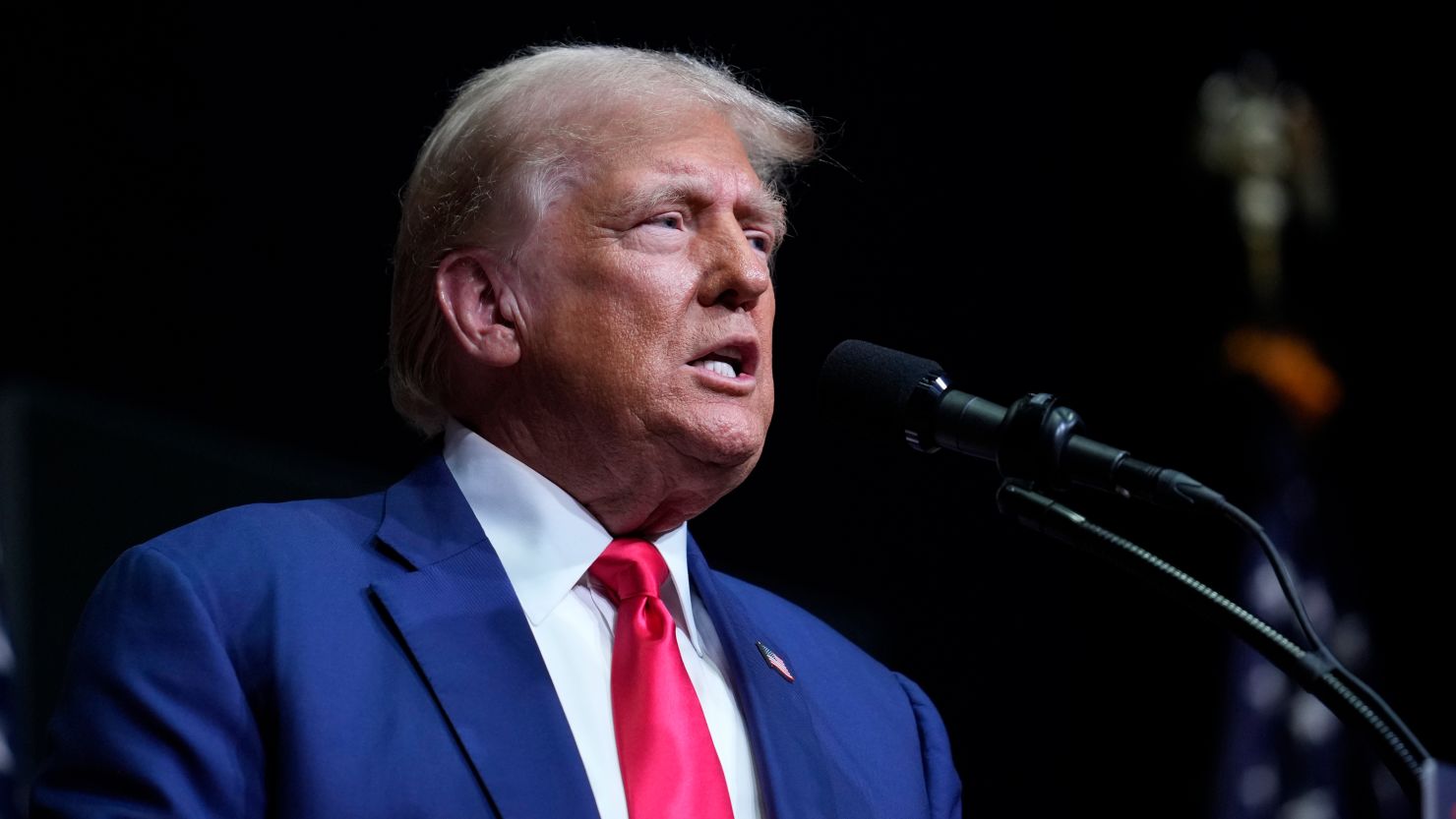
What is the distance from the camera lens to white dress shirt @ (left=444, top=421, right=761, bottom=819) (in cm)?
154

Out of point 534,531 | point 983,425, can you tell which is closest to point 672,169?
point 534,531

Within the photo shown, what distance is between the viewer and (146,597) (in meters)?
1.40

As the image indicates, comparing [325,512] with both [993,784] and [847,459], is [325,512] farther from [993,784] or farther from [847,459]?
[993,784]

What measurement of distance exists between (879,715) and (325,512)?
0.75m

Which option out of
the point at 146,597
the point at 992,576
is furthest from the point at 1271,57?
the point at 146,597

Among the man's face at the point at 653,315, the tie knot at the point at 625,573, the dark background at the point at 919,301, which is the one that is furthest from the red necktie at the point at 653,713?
the dark background at the point at 919,301

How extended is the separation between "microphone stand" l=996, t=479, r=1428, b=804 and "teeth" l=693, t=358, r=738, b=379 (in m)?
0.41

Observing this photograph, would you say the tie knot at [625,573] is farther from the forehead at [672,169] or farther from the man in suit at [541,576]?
the forehead at [672,169]

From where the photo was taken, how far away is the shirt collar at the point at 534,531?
1621 millimetres

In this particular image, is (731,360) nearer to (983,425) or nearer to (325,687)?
(983,425)

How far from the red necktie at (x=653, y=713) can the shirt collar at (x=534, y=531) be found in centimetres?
4

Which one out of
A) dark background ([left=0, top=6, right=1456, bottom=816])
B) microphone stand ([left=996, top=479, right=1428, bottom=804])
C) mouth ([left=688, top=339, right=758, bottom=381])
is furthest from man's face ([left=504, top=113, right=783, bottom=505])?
dark background ([left=0, top=6, right=1456, bottom=816])

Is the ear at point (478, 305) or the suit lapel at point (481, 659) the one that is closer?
the suit lapel at point (481, 659)

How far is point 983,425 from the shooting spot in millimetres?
1379
